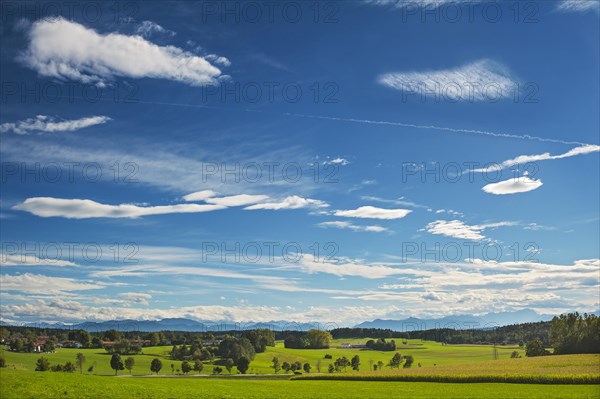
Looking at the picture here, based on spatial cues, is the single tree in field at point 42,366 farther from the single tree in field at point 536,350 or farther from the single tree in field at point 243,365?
the single tree in field at point 536,350

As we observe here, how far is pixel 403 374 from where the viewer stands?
118 m

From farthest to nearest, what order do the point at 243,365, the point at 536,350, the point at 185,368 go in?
the point at 243,365 < the point at 185,368 < the point at 536,350

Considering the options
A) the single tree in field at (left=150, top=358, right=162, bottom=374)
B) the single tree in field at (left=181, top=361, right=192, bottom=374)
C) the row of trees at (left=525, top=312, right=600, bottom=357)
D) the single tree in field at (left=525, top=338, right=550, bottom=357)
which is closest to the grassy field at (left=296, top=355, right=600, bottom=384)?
the row of trees at (left=525, top=312, right=600, bottom=357)

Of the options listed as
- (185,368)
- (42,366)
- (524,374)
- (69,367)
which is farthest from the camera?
(185,368)

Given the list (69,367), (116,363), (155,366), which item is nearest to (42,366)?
(69,367)

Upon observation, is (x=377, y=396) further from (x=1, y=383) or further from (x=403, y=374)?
(x=403, y=374)

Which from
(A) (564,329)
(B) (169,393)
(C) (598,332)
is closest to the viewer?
(B) (169,393)

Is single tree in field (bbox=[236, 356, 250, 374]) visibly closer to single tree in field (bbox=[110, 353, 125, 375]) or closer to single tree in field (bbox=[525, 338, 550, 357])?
single tree in field (bbox=[110, 353, 125, 375])

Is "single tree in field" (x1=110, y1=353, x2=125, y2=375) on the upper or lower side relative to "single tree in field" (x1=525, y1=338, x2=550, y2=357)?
lower

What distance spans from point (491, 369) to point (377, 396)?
188 ft

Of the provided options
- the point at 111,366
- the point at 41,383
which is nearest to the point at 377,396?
the point at 41,383

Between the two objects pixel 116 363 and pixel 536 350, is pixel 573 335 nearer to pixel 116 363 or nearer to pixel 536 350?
pixel 536 350

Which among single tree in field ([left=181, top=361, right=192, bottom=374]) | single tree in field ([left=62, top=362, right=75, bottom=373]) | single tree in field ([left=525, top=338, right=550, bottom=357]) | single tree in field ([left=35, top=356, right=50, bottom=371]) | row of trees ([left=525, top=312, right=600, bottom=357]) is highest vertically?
row of trees ([left=525, top=312, right=600, bottom=357])

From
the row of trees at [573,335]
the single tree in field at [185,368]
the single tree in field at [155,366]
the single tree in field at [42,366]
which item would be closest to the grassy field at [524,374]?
the row of trees at [573,335]
